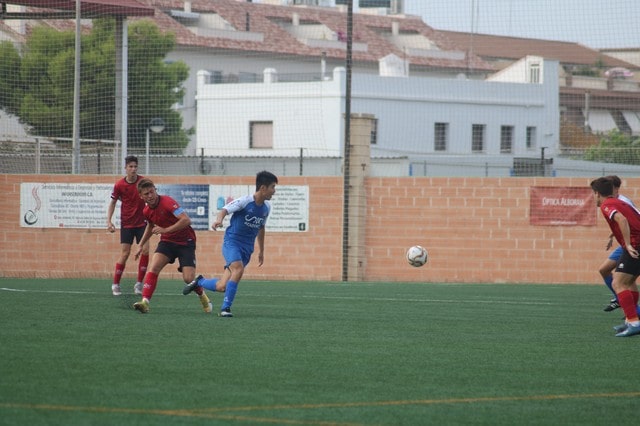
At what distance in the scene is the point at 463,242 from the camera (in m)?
23.0

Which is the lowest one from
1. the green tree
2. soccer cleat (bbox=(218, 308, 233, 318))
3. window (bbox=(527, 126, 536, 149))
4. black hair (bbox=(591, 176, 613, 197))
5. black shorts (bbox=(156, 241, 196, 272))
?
soccer cleat (bbox=(218, 308, 233, 318))

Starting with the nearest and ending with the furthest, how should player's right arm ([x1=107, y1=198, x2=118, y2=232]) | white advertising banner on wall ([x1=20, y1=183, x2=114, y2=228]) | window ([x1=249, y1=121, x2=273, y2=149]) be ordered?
player's right arm ([x1=107, y1=198, x2=118, y2=232])
white advertising banner on wall ([x1=20, y1=183, x2=114, y2=228])
window ([x1=249, y1=121, x2=273, y2=149])

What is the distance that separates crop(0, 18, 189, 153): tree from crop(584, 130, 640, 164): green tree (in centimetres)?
1270

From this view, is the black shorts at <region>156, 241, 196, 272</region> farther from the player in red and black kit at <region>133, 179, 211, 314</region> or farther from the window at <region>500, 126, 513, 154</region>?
the window at <region>500, 126, 513, 154</region>

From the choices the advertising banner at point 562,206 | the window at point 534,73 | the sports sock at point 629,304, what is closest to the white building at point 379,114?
the window at point 534,73

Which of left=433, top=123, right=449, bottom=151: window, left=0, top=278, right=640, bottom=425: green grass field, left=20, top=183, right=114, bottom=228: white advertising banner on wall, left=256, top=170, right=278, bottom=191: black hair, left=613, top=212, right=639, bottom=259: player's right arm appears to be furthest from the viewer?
left=433, top=123, right=449, bottom=151: window

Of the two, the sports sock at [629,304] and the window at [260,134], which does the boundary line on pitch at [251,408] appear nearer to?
the sports sock at [629,304]

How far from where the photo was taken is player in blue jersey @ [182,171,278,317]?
12953mm

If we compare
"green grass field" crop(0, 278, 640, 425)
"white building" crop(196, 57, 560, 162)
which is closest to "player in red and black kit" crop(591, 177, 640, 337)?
"green grass field" crop(0, 278, 640, 425)

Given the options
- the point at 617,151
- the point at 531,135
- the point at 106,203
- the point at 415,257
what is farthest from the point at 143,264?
the point at 531,135

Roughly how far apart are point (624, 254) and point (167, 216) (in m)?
5.26

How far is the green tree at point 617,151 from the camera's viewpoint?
31445 millimetres

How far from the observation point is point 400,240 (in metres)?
23.2

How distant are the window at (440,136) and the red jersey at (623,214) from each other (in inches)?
1144
